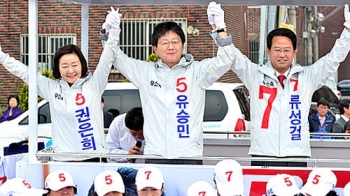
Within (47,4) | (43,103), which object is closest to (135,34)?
(47,4)

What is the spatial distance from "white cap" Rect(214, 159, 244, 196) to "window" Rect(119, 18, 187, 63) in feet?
40.7

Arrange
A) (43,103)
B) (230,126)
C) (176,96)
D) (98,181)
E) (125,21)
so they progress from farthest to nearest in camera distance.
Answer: (125,21), (43,103), (230,126), (176,96), (98,181)

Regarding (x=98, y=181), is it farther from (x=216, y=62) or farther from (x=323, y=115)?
(x=323, y=115)

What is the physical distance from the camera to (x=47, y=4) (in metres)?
17.1

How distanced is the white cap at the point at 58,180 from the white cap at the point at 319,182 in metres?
1.62

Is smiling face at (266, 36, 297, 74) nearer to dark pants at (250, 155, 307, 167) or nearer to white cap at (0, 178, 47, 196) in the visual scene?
dark pants at (250, 155, 307, 167)

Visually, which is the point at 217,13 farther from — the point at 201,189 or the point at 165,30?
the point at 201,189

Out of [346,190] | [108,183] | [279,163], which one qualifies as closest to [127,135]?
[108,183]

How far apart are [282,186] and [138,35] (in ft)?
41.9

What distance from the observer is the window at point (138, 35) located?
17047 mm

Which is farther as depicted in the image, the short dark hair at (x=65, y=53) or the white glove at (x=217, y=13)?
the short dark hair at (x=65, y=53)

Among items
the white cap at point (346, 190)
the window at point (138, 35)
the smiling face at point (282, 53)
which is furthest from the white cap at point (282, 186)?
the window at point (138, 35)

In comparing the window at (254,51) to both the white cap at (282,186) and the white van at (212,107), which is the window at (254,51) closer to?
the white van at (212,107)

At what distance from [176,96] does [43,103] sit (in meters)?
5.73
